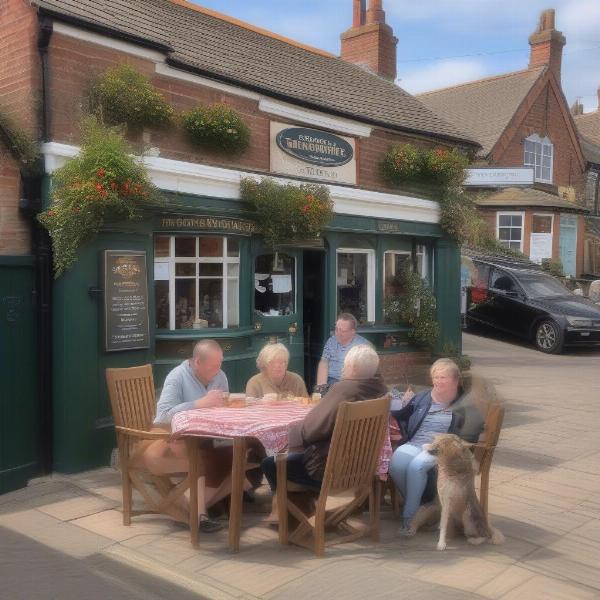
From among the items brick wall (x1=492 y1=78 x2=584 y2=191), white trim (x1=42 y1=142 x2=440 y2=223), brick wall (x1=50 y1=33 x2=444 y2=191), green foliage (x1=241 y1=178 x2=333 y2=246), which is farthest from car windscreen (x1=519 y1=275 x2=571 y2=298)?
brick wall (x1=492 y1=78 x2=584 y2=191)

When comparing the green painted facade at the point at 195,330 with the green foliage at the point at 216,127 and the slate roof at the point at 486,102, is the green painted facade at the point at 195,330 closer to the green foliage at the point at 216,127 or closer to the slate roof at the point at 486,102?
the green foliage at the point at 216,127

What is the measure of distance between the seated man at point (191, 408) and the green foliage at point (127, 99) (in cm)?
254

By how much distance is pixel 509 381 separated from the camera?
11.4m

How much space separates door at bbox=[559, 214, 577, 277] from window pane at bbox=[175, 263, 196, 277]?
1991 cm

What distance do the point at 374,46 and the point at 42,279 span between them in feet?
31.5

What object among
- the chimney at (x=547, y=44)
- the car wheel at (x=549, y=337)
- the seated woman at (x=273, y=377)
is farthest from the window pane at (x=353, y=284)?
the chimney at (x=547, y=44)

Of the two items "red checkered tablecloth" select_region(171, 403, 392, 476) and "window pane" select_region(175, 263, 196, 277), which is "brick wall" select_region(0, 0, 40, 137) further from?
"red checkered tablecloth" select_region(171, 403, 392, 476)

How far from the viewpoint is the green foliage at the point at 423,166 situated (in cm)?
927

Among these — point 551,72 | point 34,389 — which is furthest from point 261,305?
point 551,72

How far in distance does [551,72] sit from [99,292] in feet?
80.2

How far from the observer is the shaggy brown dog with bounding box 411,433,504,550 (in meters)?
4.43

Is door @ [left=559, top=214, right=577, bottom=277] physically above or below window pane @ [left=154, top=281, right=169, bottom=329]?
above

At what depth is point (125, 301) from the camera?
6.35m

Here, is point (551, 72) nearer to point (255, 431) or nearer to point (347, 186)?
point (347, 186)
